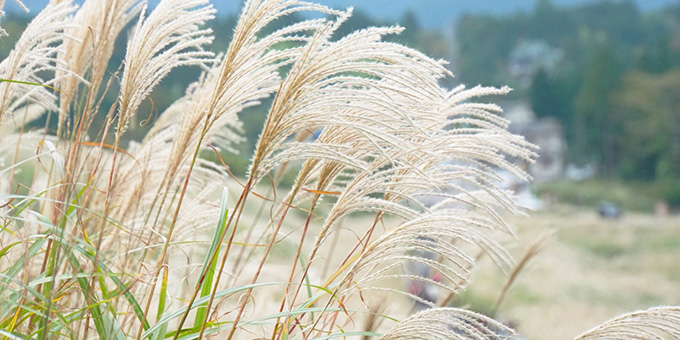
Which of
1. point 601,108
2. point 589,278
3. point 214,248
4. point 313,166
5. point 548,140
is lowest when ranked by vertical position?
point 214,248

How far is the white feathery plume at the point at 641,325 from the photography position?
1.29 metres

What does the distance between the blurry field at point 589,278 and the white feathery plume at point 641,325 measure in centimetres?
877

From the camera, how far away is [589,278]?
20828 millimetres

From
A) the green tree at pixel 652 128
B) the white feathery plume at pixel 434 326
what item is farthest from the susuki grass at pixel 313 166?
the green tree at pixel 652 128

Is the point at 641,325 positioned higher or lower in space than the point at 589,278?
lower

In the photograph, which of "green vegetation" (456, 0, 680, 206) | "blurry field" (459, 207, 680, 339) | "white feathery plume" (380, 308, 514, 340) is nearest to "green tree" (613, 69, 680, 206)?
"green vegetation" (456, 0, 680, 206)

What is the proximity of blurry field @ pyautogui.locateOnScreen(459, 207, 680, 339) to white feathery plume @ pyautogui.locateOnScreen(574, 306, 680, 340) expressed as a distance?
8.77 meters

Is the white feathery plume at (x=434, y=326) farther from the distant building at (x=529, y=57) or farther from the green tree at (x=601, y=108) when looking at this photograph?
the distant building at (x=529, y=57)

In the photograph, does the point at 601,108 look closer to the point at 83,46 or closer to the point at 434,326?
the point at 83,46

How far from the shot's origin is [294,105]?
1.25 m

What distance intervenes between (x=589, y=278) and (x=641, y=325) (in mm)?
21314

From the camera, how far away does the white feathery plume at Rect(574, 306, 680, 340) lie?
129 cm

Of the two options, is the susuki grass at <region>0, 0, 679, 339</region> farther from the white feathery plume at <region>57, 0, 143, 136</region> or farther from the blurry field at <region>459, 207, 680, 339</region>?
the blurry field at <region>459, 207, 680, 339</region>

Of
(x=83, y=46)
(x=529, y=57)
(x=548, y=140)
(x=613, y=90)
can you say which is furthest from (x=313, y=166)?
(x=529, y=57)
